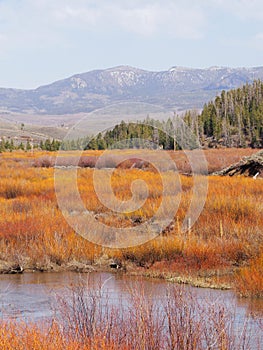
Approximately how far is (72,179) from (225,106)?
6728 centimetres

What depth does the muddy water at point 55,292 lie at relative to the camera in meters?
10.0

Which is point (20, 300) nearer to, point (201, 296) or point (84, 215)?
point (201, 296)

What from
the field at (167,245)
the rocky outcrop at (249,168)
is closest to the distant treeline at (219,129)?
the rocky outcrop at (249,168)

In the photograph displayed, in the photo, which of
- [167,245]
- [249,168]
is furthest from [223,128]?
[167,245]

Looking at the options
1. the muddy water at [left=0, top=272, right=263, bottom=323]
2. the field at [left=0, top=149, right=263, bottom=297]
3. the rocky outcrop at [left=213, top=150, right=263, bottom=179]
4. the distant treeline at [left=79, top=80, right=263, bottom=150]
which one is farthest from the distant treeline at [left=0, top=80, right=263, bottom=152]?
the muddy water at [left=0, top=272, right=263, bottom=323]

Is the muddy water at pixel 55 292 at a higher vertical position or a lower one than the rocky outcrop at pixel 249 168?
lower

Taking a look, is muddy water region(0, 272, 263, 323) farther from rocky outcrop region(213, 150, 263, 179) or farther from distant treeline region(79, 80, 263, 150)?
distant treeline region(79, 80, 263, 150)

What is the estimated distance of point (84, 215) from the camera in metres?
18.7

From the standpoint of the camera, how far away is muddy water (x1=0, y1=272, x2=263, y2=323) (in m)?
10.0

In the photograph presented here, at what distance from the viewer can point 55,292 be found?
34.7 feet

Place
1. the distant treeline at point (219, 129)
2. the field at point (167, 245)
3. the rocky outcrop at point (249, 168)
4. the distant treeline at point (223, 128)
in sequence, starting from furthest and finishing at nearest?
the distant treeline at point (223, 128) → the distant treeline at point (219, 129) → the rocky outcrop at point (249, 168) → the field at point (167, 245)

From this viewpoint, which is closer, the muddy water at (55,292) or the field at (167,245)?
the muddy water at (55,292)

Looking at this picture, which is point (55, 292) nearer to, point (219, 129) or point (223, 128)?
point (219, 129)

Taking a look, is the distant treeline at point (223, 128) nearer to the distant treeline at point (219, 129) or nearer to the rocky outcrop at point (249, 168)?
the distant treeline at point (219, 129)
